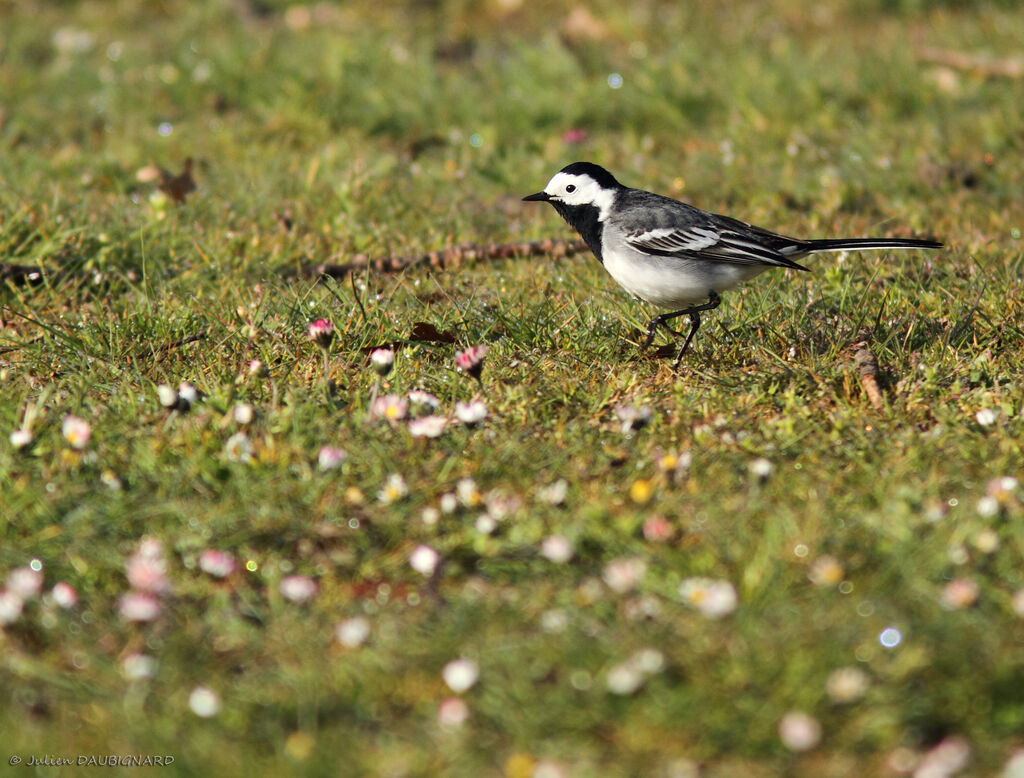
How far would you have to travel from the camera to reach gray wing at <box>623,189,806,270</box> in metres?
5.19

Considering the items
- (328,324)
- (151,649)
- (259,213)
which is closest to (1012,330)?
(328,324)

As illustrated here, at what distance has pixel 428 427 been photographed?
423 cm

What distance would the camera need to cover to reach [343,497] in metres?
4.03

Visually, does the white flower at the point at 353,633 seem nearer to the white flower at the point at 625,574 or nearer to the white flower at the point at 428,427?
the white flower at the point at 625,574

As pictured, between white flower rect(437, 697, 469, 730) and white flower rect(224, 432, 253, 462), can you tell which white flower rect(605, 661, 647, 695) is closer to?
white flower rect(437, 697, 469, 730)

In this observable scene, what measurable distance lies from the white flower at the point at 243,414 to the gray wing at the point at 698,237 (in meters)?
1.94

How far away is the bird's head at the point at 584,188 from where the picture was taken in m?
5.73

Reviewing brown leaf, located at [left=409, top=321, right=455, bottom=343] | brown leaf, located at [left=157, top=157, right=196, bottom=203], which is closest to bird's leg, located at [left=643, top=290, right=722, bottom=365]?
brown leaf, located at [left=409, top=321, right=455, bottom=343]

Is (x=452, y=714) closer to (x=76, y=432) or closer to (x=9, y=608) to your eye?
(x=9, y=608)

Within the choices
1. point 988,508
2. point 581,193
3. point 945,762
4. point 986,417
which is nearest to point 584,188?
point 581,193

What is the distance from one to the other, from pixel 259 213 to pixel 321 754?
4.62 m

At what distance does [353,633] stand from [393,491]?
69cm

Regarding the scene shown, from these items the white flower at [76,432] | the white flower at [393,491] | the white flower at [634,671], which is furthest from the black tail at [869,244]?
the white flower at [76,432]

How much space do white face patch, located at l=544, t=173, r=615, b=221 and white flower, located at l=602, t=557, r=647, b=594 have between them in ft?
8.06
